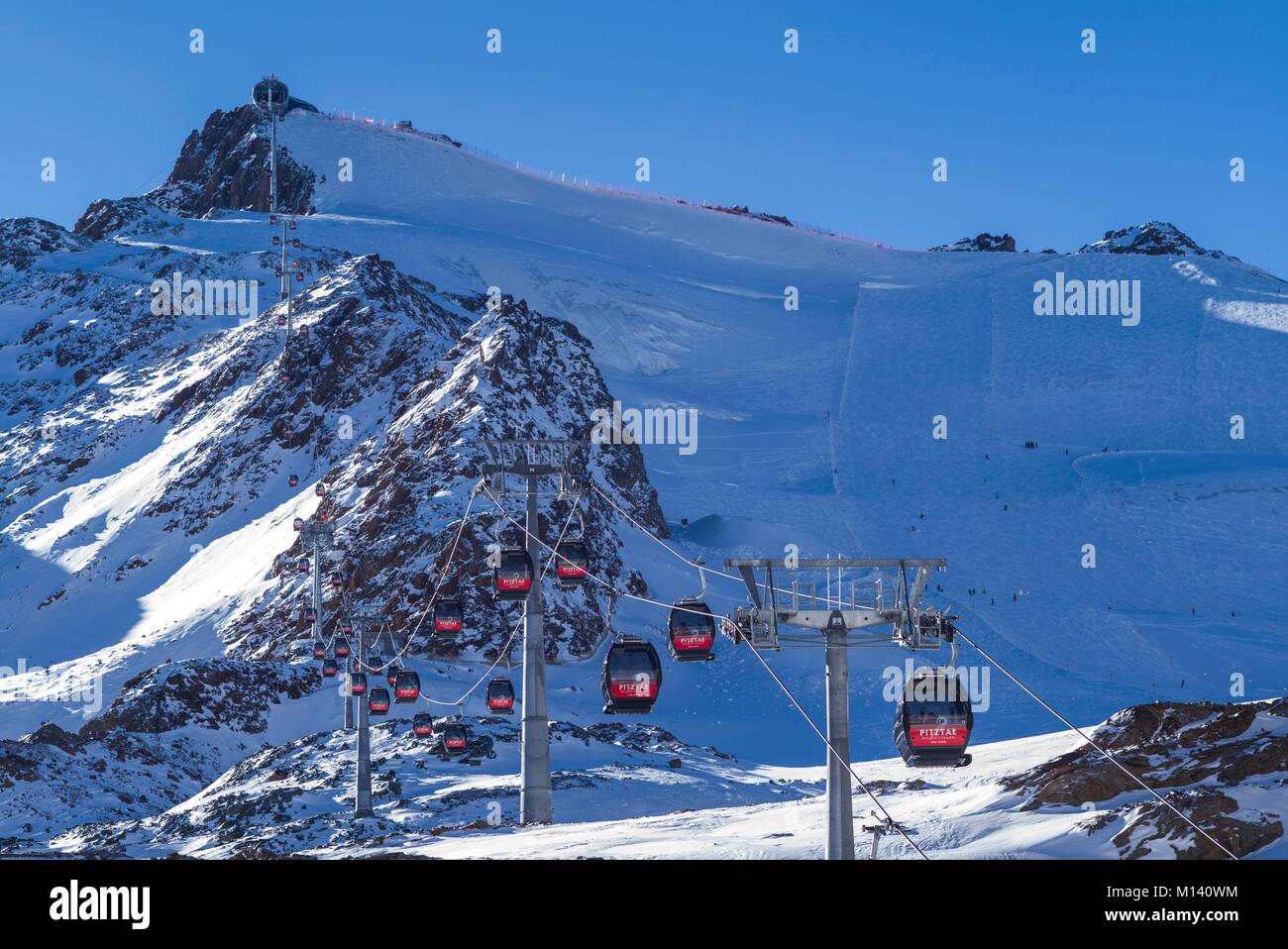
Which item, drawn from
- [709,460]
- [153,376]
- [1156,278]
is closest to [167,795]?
[709,460]

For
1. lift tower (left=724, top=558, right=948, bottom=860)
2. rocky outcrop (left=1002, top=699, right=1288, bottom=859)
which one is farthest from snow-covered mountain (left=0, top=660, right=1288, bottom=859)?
lift tower (left=724, top=558, right=948, bottom=860)

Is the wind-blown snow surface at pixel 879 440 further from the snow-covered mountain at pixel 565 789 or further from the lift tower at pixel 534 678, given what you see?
the lift tower at pixel 534 678

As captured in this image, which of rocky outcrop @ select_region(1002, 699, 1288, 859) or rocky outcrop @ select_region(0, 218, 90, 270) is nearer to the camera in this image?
rocky outcrop @ select_region(1002, 699, 1288, 859)

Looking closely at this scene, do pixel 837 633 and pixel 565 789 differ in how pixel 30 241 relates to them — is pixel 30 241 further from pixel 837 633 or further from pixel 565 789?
pixel 837 633

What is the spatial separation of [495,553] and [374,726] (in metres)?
28.4

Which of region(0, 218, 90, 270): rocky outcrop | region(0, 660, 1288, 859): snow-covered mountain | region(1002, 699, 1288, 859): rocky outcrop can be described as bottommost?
region(0, 660, 1288, 859): snow-covered mountain

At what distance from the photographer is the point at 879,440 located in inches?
4365

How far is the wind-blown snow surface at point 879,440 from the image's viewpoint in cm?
7578

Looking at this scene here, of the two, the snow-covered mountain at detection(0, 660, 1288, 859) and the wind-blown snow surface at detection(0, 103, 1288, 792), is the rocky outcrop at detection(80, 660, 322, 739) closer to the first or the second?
the snow-covered mountain at detection(0, 660, 1288, 859)

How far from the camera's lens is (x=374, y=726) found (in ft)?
183

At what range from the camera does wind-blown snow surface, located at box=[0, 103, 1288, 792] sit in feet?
249

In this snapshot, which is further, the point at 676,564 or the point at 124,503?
the point at 124,503
